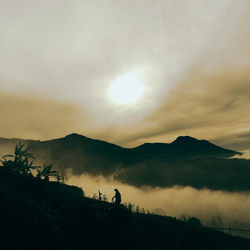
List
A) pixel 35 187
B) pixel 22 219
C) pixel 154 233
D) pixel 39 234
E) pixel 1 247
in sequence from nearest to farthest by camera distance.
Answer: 1. pixel 1 247
2. pixel 39 234
3. pixel 22 219
4. pixel 154 233
5. pixel 35 187

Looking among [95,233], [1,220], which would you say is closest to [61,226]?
[95,233]

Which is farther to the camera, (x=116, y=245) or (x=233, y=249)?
(x=233, y=249)

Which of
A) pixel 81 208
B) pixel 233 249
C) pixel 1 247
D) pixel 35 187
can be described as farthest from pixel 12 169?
pixel 233 249

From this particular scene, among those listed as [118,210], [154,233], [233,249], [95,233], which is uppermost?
[118,210]

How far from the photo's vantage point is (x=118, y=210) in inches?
1105

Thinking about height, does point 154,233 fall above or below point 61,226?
below

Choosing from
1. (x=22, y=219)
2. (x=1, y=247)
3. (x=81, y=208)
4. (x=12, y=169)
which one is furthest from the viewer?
(x=12, y=169)

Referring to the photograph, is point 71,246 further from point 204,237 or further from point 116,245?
point 204,237

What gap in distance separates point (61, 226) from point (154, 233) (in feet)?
55.3

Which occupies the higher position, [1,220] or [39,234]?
[1,220]

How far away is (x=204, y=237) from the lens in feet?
128

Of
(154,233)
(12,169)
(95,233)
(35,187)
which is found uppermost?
(12,169)

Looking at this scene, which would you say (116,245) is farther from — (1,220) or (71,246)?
(1,220)

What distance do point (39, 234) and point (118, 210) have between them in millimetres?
10449
